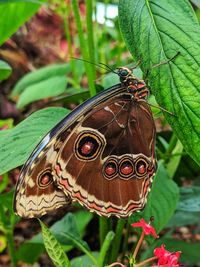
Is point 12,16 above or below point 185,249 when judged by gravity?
above

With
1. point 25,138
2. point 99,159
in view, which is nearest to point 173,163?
point 99,159

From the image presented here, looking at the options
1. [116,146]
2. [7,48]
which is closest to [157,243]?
[116,146]

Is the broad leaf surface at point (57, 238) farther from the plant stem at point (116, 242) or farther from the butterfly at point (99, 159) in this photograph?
the butterfly at point (99, 159)

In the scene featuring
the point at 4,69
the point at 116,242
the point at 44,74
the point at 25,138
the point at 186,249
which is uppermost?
the point at 44,74

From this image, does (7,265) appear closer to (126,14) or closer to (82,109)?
(82,109)

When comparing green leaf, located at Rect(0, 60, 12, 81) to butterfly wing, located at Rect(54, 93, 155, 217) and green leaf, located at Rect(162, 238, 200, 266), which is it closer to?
butterfly wing, located at Rect(54, 93, 155, 217)

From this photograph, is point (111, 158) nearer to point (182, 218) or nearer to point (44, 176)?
point (44, 176)

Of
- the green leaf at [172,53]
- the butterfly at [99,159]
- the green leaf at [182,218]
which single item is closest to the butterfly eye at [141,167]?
the butterfly at [99,159]
